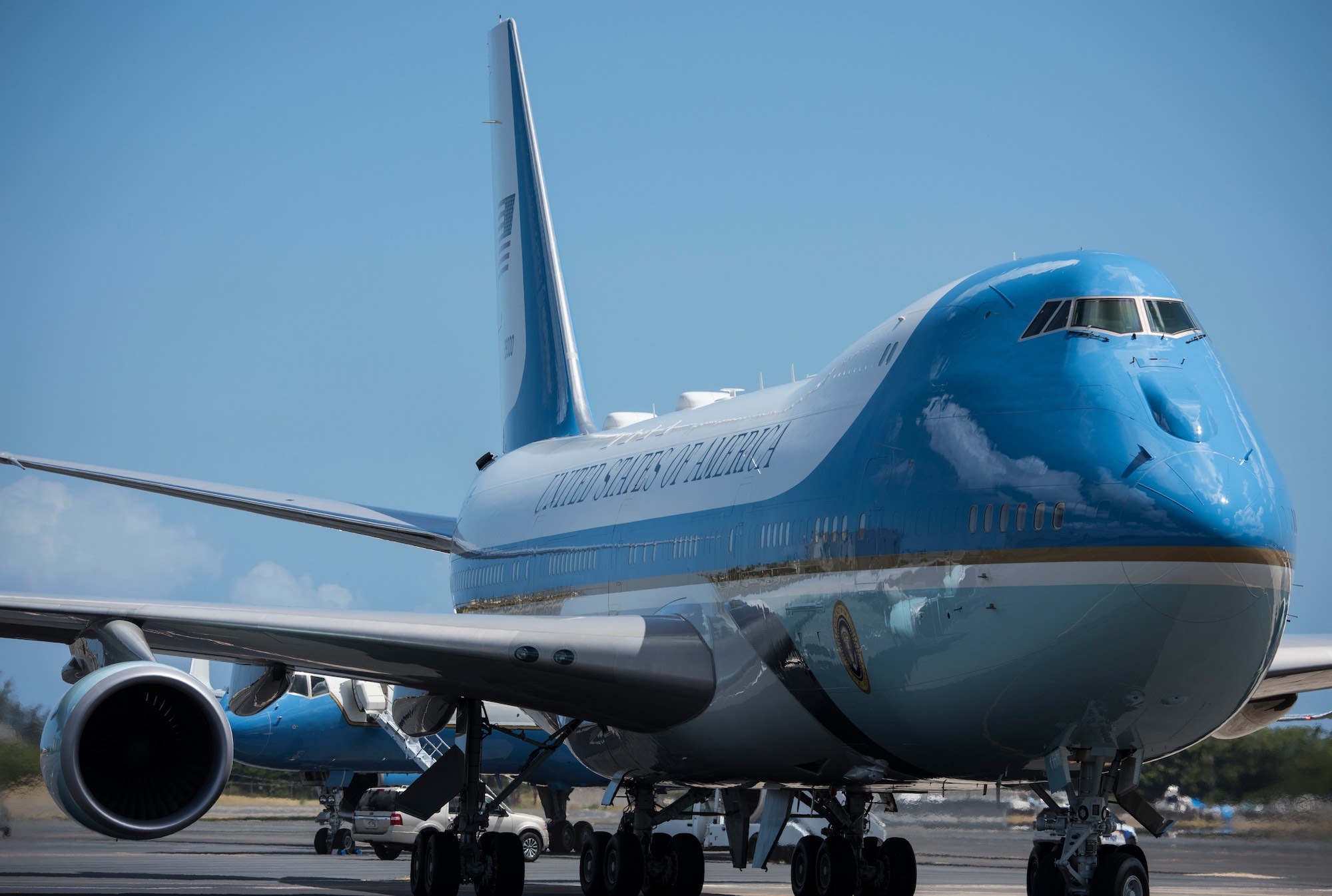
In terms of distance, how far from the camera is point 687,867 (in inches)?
662

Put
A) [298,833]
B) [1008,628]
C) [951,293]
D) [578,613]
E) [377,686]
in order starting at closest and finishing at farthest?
[1008,628], [951,293], [578,613], [377,686], [298,833]

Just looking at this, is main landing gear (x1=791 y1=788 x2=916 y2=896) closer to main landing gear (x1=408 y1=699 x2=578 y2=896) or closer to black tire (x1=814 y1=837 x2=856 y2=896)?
black tire (x1=814 y1=837 x2=856 y2=896)

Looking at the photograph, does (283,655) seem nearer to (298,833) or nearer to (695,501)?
(695,501)

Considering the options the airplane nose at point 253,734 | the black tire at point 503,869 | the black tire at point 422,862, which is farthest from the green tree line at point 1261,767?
the airplane nose at point 253,734

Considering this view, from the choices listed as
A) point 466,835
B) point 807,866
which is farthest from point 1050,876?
point 466,835

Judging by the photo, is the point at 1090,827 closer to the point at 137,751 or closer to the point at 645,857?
the point at 137,751

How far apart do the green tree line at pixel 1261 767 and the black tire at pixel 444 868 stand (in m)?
7.97

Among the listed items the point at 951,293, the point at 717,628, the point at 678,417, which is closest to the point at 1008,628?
the point at 951,293

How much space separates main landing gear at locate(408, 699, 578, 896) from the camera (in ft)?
54.4

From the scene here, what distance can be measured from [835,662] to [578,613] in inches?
189

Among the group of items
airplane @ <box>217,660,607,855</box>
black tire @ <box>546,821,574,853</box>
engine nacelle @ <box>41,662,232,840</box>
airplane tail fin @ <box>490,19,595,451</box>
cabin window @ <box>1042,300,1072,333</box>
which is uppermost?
airplane tail fin @ <box>490,19,595,451</box>

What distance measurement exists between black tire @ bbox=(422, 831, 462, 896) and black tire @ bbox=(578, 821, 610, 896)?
121cm

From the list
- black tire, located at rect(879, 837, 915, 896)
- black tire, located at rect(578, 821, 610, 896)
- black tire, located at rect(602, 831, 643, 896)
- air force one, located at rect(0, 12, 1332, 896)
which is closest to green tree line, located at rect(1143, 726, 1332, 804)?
air force one, located at rect(0, 12, 1332, 896)

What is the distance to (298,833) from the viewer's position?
4475cm
